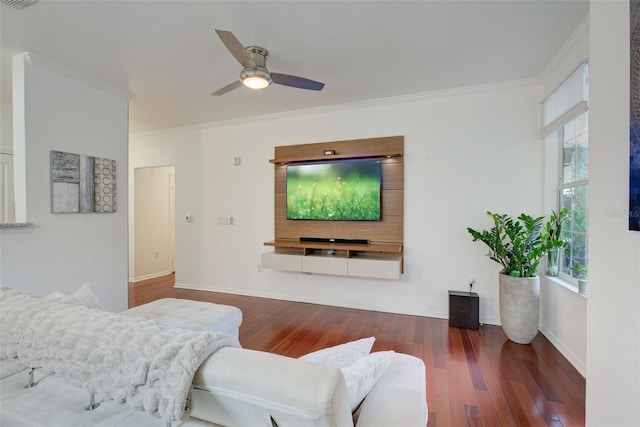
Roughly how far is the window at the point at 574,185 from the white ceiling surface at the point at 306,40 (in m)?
0.73

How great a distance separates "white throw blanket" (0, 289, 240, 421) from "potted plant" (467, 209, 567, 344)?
2.72 m

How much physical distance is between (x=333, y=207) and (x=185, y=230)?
104 inches

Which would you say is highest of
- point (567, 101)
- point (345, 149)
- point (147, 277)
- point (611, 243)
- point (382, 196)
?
point (567, 101)

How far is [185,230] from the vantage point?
4551 mm

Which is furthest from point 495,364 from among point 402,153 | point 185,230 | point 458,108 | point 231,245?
point 185,230

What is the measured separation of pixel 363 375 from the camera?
90 cm

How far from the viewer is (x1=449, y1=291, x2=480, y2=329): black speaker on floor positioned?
2895 mm

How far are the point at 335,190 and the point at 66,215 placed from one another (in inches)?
115

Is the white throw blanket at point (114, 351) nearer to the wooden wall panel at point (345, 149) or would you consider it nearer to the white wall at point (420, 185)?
the white wall at point (420, 185)

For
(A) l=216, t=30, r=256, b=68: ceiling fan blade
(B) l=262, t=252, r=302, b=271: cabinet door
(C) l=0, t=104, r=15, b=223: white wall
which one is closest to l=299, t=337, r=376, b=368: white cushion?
(A) l=216, t=30, r=256, b=68: ceiling fan blade

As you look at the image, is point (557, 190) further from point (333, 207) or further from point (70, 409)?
point (70, 409)

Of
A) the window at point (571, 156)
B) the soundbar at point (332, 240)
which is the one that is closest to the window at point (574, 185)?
the window at point (571, 156)

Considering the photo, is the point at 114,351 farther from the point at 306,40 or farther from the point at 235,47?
the point at 306,40

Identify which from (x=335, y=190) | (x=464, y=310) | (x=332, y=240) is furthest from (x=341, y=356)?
(x=335, y=190)
